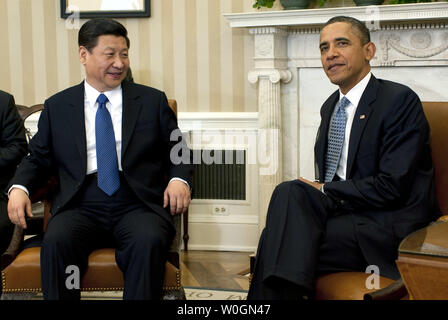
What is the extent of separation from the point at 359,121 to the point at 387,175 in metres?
0.27

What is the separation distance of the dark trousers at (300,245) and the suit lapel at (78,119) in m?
0.87

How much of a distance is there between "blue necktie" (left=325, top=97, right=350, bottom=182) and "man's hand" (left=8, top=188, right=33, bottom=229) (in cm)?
125

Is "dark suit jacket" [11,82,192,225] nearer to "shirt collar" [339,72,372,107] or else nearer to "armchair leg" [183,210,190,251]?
"shirt collar" [339,72,372,107]

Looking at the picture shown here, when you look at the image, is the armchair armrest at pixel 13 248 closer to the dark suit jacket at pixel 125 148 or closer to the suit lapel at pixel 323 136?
the dark suit jacket at pixel 125 148

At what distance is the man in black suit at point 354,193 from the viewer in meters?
2.38

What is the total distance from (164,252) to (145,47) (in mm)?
2465

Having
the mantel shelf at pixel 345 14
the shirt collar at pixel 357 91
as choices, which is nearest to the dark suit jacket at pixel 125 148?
the shirt collar at pixel 357 91

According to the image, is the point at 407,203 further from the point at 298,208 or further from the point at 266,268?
the point at 266,268

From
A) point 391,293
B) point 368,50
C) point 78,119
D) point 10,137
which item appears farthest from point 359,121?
point 10,137

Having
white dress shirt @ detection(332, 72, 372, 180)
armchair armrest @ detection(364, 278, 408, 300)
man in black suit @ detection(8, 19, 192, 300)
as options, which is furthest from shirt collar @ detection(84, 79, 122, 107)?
armchair armrest @ detection(364, 278, 408, 300)
